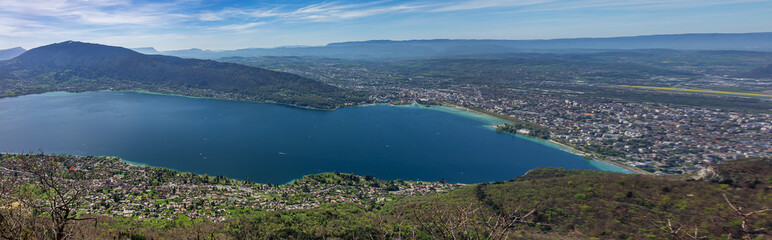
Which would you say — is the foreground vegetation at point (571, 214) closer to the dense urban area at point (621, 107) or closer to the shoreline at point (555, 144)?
the shoreline at point (555, 144)

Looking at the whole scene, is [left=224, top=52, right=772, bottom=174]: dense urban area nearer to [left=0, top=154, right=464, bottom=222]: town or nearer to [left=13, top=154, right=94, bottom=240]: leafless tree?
[left=0, top=154, right=464, bottom=222]: town

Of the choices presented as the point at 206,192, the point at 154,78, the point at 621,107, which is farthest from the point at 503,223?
the point at 154,78

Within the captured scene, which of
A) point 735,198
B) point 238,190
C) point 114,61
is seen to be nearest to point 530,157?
point 735,198

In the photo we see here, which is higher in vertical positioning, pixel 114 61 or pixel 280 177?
pixel 114 61

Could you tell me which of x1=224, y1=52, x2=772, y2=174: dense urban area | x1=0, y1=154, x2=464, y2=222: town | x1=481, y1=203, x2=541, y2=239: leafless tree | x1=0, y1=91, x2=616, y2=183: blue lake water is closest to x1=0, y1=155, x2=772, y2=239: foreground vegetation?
x1=0, y1=154, x2=464, y2=222: town

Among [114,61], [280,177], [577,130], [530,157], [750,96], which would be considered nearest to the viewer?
[280,177]

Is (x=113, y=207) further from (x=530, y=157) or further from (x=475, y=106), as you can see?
(x=475, y=106)

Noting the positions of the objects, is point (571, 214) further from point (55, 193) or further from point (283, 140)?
point (283, 140)
